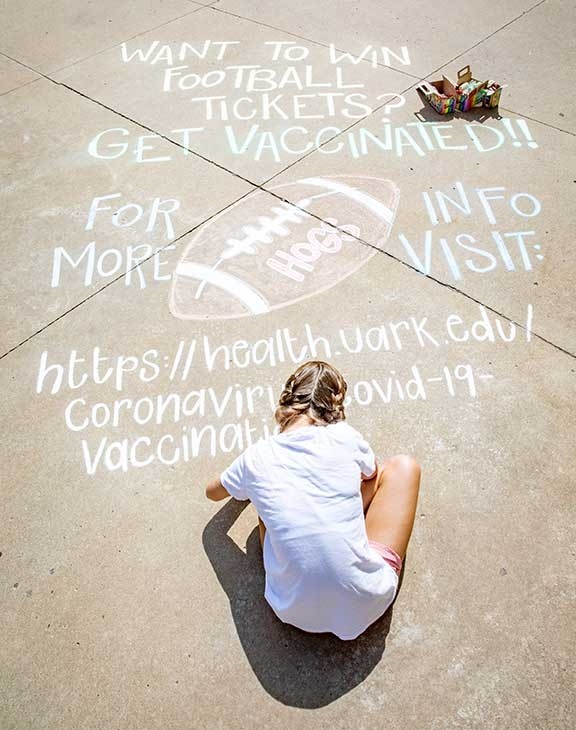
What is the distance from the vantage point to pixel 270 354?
326 centimetres

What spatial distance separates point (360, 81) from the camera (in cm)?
532

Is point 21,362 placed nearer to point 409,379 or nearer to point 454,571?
point 409,379

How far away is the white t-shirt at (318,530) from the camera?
1943 mm

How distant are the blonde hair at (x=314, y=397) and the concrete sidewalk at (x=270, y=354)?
2.42 ft

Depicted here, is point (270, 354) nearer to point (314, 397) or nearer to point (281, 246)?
point (281, 246)

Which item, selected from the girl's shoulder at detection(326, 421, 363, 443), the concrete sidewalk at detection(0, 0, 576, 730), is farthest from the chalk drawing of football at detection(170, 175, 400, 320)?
the girl's shoulder at detection(326, 421, 363, 443)

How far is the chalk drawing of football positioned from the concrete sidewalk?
0.07 ft

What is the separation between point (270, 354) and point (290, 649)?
158 centimetres

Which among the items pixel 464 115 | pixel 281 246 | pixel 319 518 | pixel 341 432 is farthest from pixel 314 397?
pixel 464 115

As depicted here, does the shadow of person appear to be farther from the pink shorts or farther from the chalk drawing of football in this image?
the chalk drawing of football

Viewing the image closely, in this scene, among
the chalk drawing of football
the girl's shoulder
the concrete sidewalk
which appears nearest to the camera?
the girl's shoulder

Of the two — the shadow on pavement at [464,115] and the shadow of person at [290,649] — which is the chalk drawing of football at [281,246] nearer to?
the shadow on pavement at [464,115]

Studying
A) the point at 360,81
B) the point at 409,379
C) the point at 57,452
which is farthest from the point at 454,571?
the point at 360,81

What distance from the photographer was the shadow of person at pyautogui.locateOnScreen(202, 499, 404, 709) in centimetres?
217
